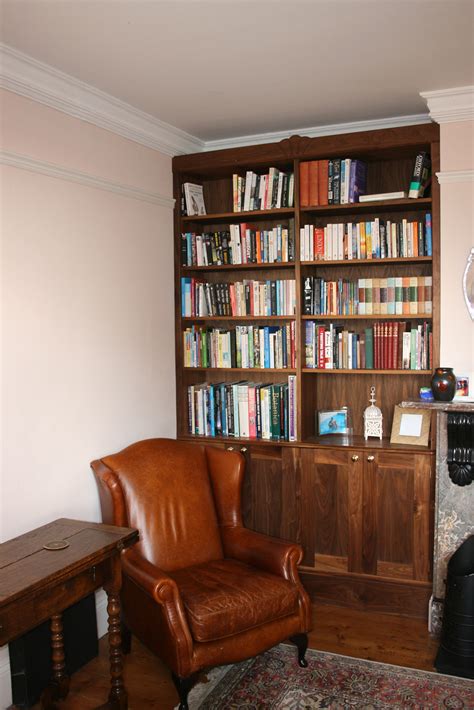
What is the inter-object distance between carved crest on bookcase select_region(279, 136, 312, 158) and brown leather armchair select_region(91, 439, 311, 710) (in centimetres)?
171

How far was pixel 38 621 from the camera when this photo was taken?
2.33 m

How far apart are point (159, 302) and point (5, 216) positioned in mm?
1310

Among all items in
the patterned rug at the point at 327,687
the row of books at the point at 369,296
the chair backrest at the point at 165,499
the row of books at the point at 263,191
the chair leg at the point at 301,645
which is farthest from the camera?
the row of books at the point at 263,191

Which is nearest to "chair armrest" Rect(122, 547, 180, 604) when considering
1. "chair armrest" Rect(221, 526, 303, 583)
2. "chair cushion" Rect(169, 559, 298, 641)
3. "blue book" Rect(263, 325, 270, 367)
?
"chair cushion" Rect(169, 559, 298, 641)

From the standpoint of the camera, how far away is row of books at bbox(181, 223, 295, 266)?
393cm

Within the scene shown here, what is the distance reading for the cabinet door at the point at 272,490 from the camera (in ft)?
12.6

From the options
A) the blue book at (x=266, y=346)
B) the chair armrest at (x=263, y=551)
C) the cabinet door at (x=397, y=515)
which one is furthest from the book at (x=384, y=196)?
the chair armrest at (x=263, y=551)

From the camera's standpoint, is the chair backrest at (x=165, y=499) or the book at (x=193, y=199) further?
the book at (x=193, y=199)

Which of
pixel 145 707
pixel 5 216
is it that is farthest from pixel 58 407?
pixel 145 707

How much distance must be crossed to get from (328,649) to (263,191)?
252 centimetres

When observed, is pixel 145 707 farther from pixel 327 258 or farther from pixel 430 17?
pixel 430 17

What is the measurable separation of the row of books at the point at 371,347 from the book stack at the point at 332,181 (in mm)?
712

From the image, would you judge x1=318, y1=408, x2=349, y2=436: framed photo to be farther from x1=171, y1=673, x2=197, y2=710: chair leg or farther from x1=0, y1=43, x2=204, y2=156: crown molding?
x1=0, y1=43, x2=204, y2=156: crown molding

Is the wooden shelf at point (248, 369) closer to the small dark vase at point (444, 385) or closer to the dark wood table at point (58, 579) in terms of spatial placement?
the small dark vase at point (444, 385)
